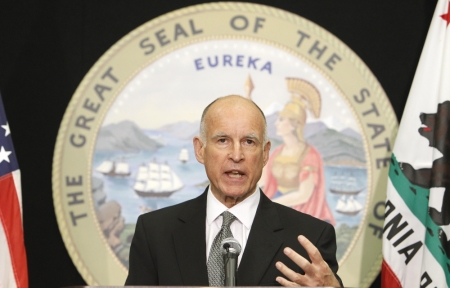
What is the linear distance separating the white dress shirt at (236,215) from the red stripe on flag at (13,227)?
1.26m

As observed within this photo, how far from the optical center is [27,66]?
3549 mm

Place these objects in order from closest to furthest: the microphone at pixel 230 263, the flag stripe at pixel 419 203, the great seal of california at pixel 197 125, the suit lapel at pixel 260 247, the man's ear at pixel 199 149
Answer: the microphone at pixel 230 263
the suit lapel at pixel 260 247
the man's ear at pixel 199 149
the flag stripe at pixel 419 203
the great seal of california at pixel 197 125

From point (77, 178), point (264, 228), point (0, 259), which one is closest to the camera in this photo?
point (264, 228)

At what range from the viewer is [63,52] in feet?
11.6

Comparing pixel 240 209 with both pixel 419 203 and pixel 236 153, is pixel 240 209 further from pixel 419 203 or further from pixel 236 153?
pixel 419 203

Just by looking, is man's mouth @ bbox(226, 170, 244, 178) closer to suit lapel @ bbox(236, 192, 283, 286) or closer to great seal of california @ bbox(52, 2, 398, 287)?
suit lapel @ bbox(236, 192, 283, 286)

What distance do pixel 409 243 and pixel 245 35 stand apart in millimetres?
1372

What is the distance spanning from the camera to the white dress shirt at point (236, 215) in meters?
2.23

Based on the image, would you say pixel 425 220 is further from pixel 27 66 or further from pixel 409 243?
pixel 27 66

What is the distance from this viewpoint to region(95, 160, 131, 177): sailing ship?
11.3 ft

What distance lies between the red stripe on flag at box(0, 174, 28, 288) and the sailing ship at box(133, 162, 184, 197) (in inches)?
24.8

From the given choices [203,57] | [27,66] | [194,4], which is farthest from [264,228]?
[27,66]

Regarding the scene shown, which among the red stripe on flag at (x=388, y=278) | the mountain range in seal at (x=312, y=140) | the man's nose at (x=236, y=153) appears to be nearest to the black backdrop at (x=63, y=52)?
the mountain range in seal at (x=312, y=140)

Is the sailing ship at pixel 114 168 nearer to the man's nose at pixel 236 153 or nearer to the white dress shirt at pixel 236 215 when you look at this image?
the white dress shirt at pixel 236 215
